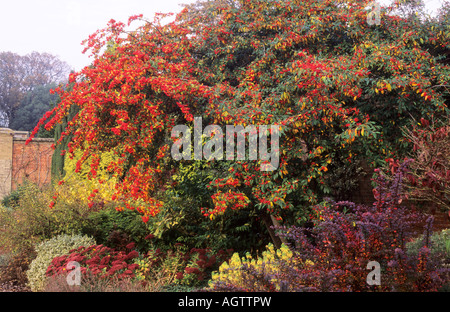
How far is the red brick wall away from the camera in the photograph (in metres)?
14.8

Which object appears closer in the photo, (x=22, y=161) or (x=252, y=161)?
(x=252, y=161)

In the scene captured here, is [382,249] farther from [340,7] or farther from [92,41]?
[92,41]

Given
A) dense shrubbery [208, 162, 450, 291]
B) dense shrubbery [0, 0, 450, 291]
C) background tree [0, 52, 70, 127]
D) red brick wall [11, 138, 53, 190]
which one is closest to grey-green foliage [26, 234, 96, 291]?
dense shrubbery [0, 0, 450, 291]

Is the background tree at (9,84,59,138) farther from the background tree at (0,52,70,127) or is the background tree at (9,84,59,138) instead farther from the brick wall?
the brick wall

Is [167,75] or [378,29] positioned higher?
[378,29]

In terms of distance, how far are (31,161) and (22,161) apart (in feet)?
1.04

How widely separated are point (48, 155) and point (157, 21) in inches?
418

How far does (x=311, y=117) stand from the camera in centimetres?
485

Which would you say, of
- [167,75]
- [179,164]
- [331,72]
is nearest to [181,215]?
[179,164]

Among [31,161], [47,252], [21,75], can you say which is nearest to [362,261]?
[47,252]

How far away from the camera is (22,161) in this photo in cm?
1485

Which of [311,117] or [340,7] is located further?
[340,7]

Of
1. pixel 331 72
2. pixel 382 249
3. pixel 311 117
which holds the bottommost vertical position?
pixel 382 249

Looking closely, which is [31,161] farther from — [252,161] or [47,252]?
[252,161]
